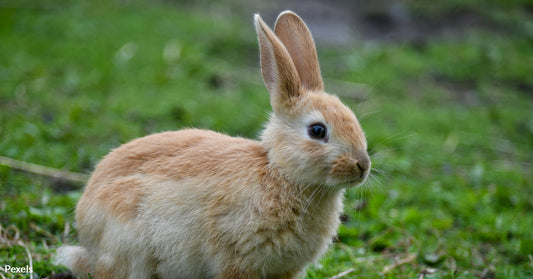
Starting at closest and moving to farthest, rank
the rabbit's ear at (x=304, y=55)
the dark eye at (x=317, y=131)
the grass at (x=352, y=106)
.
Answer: the dark eye at (x=317, y=131), the rabbit's ear at (x=304, y=55), the grass at (x=352, y=106)

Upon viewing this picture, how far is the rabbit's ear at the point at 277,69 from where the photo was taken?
3.19 metres

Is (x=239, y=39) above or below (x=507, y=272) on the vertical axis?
above

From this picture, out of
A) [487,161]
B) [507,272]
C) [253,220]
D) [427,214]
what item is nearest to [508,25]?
[487,161]

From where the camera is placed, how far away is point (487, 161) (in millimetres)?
6496

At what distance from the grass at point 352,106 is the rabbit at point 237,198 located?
59cm

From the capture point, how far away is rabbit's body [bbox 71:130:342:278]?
2988mm

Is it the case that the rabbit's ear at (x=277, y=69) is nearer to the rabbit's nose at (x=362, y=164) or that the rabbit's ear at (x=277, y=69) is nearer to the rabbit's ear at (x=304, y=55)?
the rabbit's ear at (x=304, y=55)

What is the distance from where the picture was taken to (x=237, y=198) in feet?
9.96

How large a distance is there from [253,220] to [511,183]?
4.01 metres

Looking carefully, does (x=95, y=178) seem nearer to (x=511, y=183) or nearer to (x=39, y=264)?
(x=39, y=264)

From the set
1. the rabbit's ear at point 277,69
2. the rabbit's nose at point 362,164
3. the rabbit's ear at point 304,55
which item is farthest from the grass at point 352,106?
the rabbit's ear at point 277,69

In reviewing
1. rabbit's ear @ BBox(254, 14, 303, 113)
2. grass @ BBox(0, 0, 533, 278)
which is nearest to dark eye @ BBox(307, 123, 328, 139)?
rabbit's ear @ BBox(254, 14, 303, 113)

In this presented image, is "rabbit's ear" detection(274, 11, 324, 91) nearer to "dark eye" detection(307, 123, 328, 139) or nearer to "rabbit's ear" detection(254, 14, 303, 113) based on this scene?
"rabbit's ear" detection(254, 14, 303, 113)

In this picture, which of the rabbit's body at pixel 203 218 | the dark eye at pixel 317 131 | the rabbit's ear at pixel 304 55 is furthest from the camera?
the rabbit's ear at pixel 304 55
